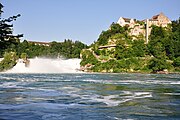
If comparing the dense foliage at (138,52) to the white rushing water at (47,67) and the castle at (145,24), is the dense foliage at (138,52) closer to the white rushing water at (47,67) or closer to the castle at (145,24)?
the castle at (145,24)

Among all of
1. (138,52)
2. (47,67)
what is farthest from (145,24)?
(47,67)

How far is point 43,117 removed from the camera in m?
14.4

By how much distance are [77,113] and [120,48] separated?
4170 inches

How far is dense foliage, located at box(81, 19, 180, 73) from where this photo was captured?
356ft

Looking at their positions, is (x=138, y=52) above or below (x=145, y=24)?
below

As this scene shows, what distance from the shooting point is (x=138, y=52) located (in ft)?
385

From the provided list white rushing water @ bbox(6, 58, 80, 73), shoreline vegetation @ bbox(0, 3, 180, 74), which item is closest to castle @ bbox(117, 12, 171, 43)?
shoreline vegetation @ bbox(0, 3, 180, 74)

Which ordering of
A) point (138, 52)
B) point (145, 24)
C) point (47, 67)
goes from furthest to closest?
point (145, 24)
point (138, 52)
point (47, 67)

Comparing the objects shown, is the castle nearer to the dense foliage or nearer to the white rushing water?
the dense foliage

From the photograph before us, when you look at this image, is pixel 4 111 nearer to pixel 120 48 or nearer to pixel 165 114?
pixel 165 114

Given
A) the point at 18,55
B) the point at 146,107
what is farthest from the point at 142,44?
the point at 146,107

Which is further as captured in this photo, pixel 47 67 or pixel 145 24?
pixel 145 24

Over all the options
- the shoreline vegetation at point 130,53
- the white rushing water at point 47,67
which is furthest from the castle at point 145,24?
the white rushing water at point 47,67

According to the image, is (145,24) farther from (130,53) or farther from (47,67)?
(47,67)
